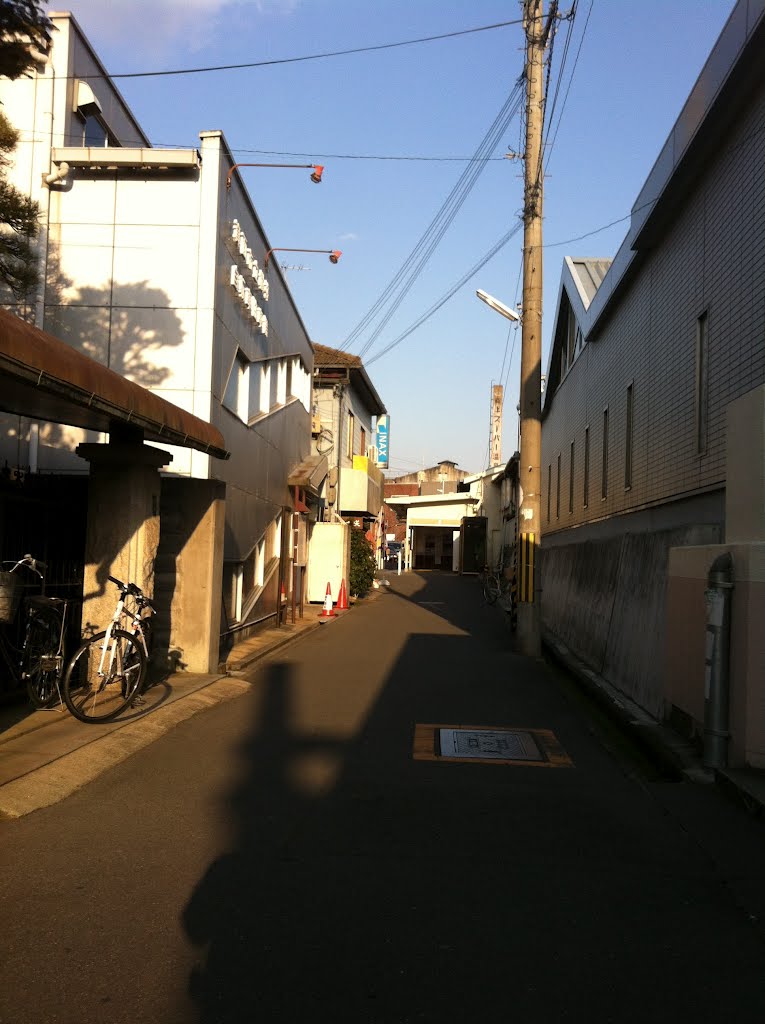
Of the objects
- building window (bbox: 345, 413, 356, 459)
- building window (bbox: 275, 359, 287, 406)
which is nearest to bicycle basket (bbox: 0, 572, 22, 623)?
building window (bbox: 275, 359, 287, 406)

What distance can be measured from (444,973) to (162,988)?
3.70 ft

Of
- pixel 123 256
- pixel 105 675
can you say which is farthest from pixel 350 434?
pixel 105 675

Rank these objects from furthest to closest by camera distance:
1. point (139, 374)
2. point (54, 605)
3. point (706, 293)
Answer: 1. point (139, 374)
2. point (706, 293)
3. point (54, 605)

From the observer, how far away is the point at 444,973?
3.81 meters

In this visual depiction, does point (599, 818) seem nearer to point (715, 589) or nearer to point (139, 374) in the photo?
point (715, 589)

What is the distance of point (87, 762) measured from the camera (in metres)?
7.14

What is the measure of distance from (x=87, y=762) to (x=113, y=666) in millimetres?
2075

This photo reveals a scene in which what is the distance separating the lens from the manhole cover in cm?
803

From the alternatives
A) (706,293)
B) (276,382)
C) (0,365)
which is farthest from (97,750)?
(276,382)

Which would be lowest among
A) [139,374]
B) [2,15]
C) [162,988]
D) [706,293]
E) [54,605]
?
[162,988]

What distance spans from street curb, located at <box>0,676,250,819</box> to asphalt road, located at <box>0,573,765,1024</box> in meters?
0.15

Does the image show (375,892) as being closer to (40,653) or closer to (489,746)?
(489,746)

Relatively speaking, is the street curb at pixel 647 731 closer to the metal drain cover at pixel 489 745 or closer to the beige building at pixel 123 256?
the metal drain cover at pixel 489 745

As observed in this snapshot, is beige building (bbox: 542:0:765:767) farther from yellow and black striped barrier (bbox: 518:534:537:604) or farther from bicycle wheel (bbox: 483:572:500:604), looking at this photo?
bicycle wheel (bbox: 483:572:500:604)
